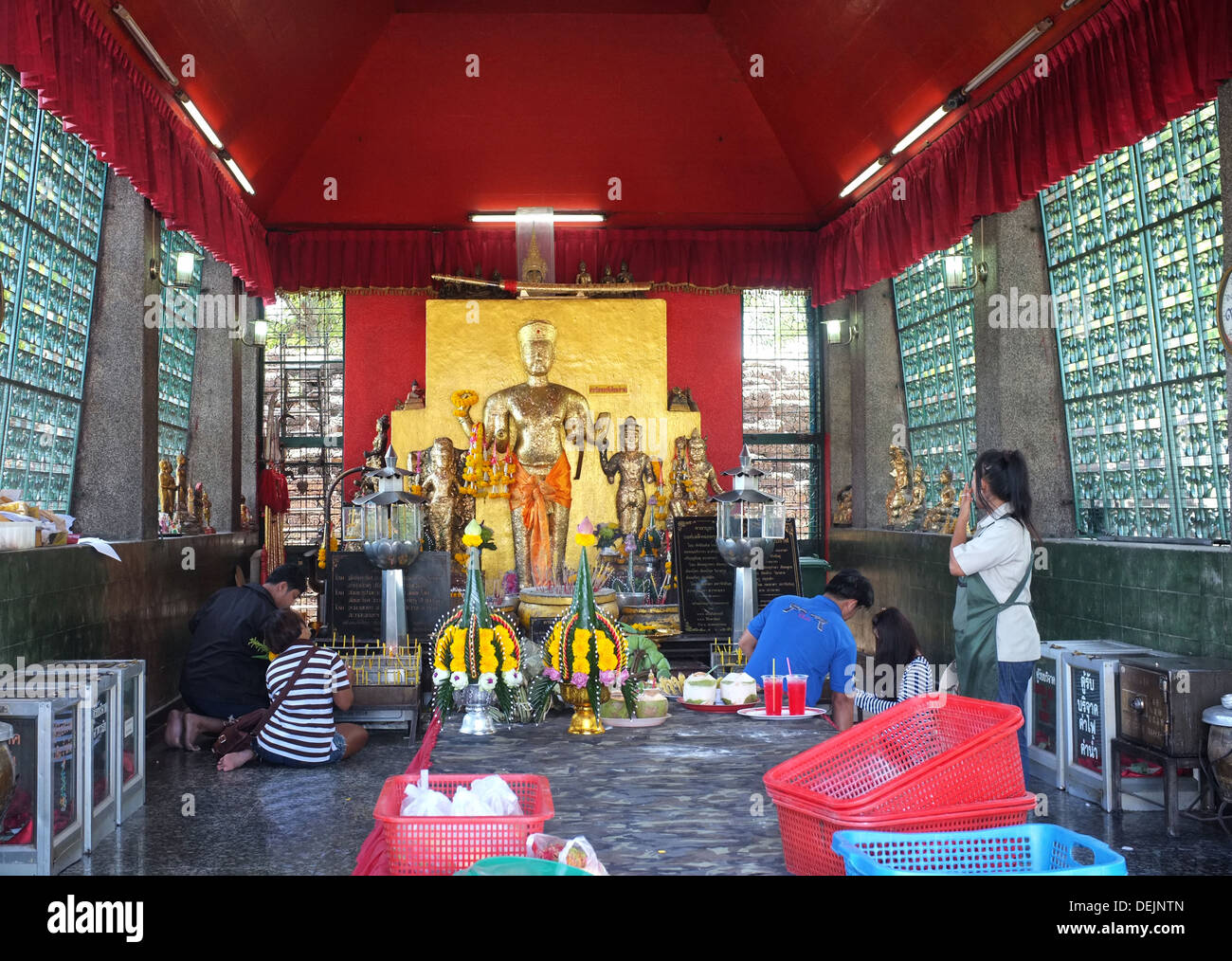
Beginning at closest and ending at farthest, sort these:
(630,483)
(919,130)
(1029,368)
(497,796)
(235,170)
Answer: (497,796), (1029,368), (919,130), (235,170), (630,483)

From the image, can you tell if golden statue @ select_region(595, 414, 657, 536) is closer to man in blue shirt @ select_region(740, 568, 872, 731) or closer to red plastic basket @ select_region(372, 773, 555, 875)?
man in blue shirt @ select_region(740, 568, 872, 731)

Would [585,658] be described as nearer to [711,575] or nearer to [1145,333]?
[1145,333]

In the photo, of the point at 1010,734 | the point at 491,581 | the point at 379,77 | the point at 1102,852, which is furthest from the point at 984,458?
the point at 379,77

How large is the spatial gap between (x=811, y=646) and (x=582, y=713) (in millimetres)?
1557

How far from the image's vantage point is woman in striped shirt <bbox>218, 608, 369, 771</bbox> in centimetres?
579

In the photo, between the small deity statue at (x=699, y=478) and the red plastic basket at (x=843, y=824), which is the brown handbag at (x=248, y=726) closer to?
the red plastic basket at (x=843, y=824)

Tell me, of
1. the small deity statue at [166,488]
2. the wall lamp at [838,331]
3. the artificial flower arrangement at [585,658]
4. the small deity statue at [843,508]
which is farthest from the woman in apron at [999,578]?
the wall lamp at [838,331]

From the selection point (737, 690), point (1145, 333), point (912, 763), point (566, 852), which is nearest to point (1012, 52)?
point (1145, 333)

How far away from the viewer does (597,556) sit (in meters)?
10.2

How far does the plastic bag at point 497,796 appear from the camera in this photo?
2176mm

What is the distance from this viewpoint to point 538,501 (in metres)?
10.8

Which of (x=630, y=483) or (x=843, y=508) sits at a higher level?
(x=630, y=483)

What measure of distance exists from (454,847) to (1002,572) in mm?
3282

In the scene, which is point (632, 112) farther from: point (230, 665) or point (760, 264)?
point (230, 665)
